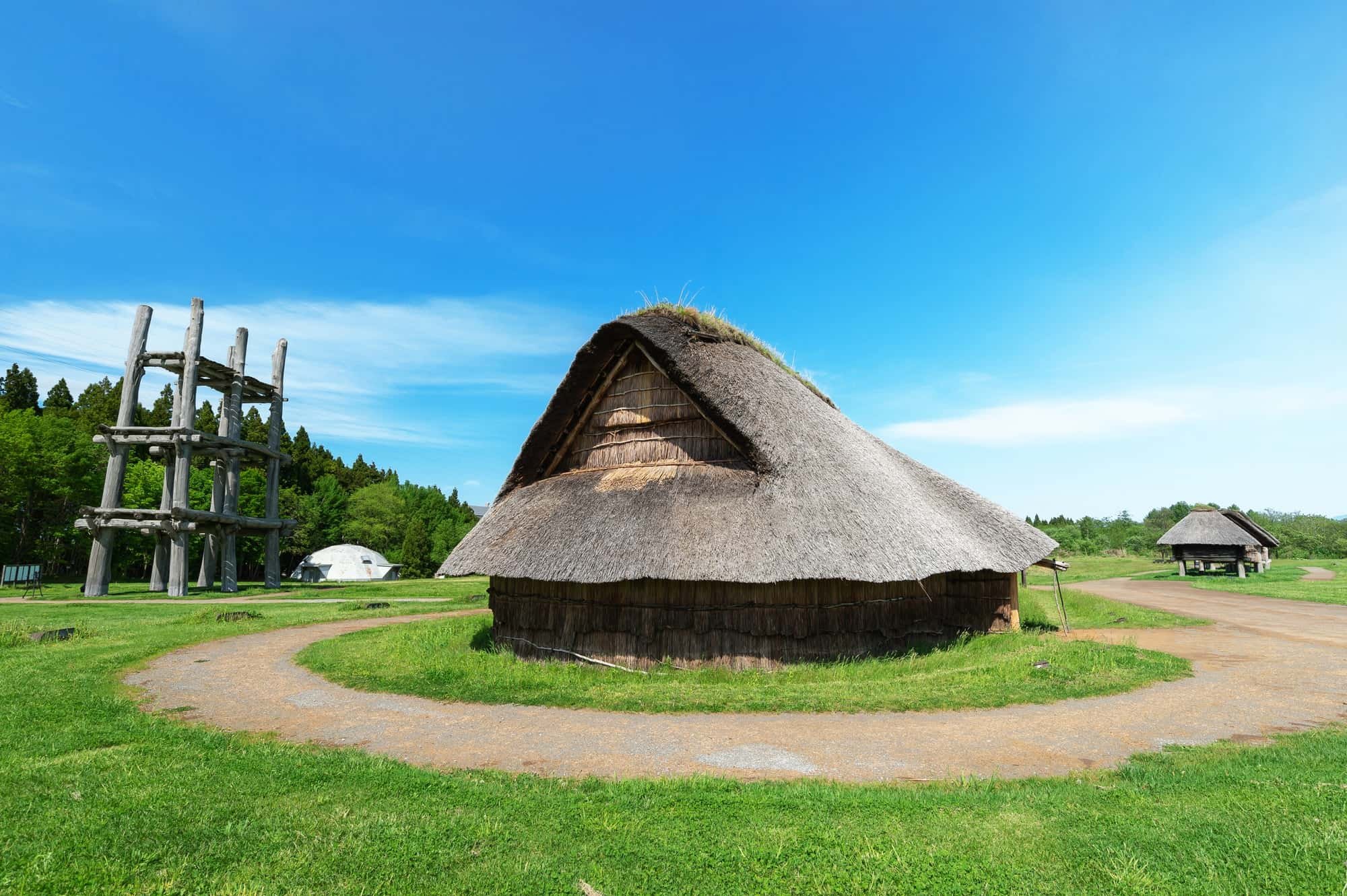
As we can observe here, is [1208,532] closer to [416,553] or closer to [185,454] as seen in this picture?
[185,454]

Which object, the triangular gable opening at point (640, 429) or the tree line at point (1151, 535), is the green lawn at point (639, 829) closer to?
the triangular gable opening at point (640, 429)

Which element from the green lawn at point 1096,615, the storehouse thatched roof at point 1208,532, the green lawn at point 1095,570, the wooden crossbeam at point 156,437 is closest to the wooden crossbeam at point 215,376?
the wooden crossbeam at point 156,437

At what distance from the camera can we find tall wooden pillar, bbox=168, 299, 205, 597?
3425 centimetres

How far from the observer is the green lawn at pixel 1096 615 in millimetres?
20375

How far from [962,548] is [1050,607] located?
1176 centimetres

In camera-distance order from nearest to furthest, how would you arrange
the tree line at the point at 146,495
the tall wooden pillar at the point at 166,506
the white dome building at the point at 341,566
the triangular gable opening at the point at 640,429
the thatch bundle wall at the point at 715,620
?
the thatch bundle wall at the point at 715,620 < the triangular gable opening at the point at 640,429 < the tall wooden pillar at the point at 166,506 < the tree line at the point at 146,495 < the white dome building at the point at 341,566

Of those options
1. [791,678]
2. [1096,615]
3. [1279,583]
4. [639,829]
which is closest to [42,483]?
[791,678]

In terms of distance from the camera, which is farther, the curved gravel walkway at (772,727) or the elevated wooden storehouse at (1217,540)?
the elevated wooden storehouse at (1217,540)

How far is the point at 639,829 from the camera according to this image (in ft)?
17.7

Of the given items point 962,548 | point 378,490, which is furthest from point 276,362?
point 962,548

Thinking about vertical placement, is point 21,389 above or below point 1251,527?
above

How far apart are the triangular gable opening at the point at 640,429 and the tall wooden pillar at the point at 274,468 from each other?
1332 inches

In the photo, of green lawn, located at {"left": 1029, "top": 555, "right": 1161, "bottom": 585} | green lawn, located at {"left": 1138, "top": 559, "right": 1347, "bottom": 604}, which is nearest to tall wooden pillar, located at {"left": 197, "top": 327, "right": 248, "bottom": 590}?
green lawn, located at {"left": 1029, "top": 555, "right": 1161, "bottom": 585}

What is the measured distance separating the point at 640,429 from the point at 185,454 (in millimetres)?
31370
